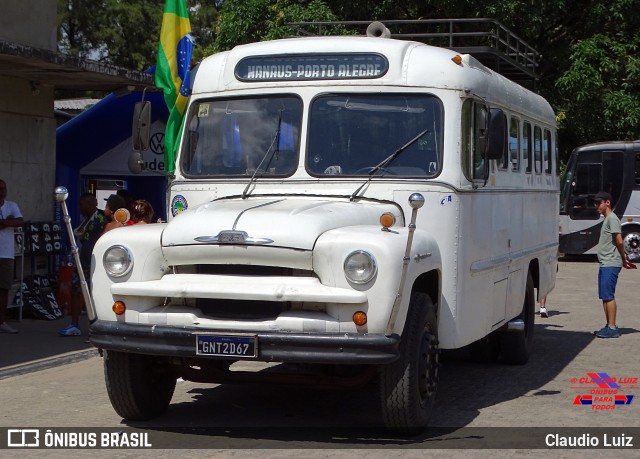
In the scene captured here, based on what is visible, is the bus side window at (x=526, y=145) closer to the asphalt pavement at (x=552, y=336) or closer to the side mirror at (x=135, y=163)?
the asphalt pavement at (x=552, y=336)

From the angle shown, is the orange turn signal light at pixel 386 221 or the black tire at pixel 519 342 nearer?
the orange turn signal light at pixel 386 221

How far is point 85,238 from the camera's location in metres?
12.6

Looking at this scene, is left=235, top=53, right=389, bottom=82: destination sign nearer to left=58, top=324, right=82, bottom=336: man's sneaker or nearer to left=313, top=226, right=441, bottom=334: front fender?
left=313, top=226, right=441, bottom=334: front fender

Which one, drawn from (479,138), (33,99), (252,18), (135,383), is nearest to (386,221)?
(479,138)

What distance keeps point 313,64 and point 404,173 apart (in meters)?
1.16

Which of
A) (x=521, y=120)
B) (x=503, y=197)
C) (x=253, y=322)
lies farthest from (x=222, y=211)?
(x=521, y=120)

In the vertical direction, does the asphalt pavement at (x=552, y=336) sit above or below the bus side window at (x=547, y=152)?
below

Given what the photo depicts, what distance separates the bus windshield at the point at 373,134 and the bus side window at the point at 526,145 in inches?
116

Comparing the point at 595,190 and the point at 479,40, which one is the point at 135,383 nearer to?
the point at 479,40

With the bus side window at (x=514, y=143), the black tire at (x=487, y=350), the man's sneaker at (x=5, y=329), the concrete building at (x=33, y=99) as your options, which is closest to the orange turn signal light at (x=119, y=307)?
the bus side window at (x=514, y=143)

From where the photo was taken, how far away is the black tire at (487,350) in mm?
11781

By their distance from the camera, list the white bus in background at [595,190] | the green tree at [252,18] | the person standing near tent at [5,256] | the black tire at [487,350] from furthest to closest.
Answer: the white bus in background at [595,190]
the green tree at [252,18]
the person standing near tent at [5,256]
the black tire at [487,350]

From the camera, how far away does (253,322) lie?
7285mm
